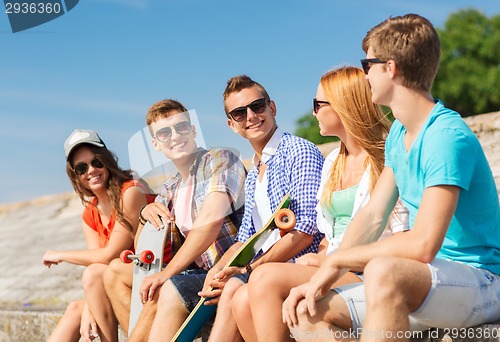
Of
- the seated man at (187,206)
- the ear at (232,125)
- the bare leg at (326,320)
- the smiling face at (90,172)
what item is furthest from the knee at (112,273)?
the bare leg at (326,320)

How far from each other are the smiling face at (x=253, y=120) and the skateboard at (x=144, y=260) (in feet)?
2.54

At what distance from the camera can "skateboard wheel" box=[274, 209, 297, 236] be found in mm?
3613

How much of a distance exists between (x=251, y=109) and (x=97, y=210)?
1477mm

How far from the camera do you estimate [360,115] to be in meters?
3.48

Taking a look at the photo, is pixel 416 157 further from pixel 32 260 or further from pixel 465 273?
pixel 32 260

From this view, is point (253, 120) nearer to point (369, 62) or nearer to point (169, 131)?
point (169, 131)

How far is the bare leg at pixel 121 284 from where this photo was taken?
443 centimetres

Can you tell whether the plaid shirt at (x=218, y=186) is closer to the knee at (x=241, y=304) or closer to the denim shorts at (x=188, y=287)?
the denim shorts at (x=188, y=287)

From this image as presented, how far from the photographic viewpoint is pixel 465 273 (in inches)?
107

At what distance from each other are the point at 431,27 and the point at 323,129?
104 centimetres

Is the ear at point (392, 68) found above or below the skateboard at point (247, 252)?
above

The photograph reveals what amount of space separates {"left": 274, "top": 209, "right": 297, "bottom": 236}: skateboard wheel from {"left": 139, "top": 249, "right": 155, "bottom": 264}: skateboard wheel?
1.03 meters

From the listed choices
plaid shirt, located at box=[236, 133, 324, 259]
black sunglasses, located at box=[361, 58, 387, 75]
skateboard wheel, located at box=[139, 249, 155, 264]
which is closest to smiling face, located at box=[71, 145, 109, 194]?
skateboard wheel, located at box=[139, 249, 155, 264]

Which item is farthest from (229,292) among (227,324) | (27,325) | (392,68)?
(27,325)
